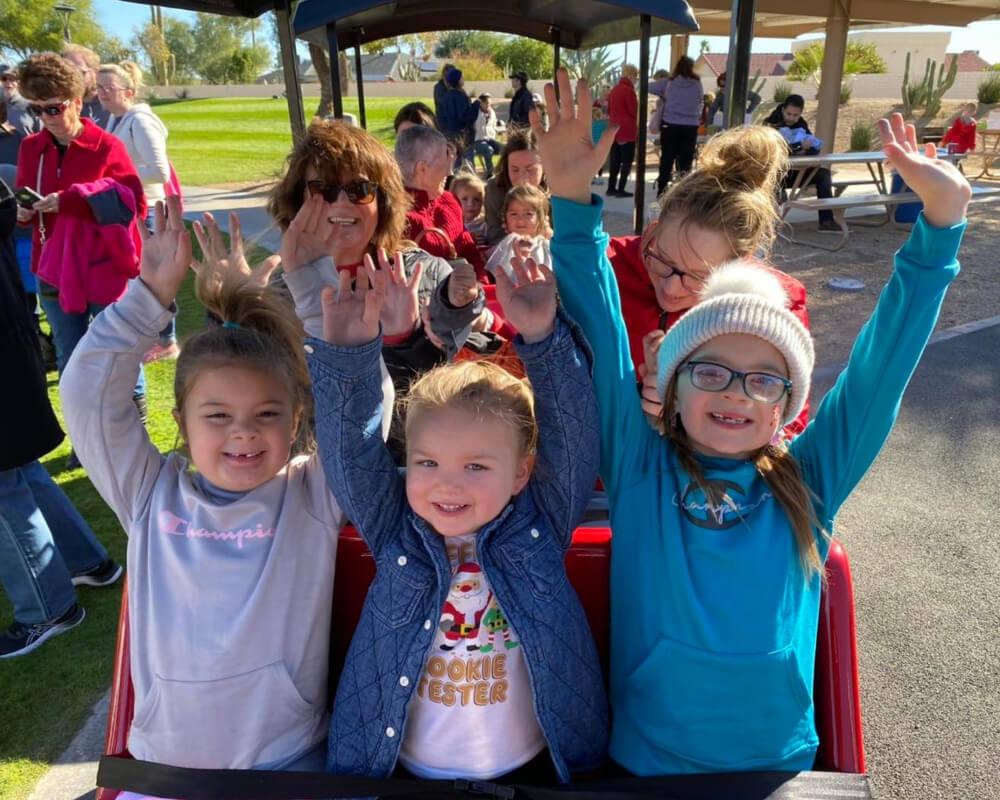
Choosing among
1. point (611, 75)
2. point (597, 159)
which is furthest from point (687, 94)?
point (597, 159)

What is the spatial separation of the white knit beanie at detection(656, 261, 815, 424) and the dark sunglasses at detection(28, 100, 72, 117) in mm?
3315

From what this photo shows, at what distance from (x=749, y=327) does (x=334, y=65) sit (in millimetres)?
2496

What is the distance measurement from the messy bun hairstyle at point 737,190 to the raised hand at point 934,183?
602 millimetres

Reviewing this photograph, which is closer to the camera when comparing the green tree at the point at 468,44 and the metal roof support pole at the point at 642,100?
the metal roof support pole at the point at 642,100

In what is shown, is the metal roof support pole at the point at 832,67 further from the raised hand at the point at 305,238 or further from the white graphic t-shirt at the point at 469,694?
the white graphic t-shirt at the point at 469,694

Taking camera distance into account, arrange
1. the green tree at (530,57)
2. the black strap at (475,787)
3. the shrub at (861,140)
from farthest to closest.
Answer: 1. the green tree at (530,57)
2. the shrub at (861,140)
3. the black strap at (475,787)

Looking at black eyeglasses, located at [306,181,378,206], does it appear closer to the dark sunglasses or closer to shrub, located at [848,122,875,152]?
the dark sunglasses

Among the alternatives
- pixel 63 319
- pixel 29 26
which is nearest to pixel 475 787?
pixel 63 319

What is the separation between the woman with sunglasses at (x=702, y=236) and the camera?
2.12 metres

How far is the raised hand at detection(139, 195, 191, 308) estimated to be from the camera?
66.9 inches

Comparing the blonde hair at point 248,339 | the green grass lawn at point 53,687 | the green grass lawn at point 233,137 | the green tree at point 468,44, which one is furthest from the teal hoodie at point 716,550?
the green tree at point 468,44

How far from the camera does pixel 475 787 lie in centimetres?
144

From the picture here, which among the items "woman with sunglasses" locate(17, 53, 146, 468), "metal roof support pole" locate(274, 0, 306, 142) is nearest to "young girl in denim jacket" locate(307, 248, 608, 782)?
"metal roof support pole" locate(274, 0, 306, 142)

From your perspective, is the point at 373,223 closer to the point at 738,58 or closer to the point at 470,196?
the point at 738,58
